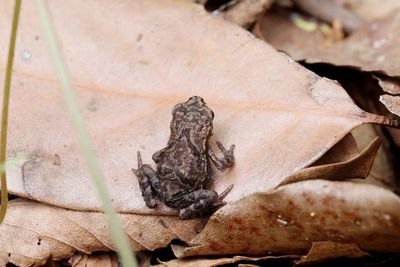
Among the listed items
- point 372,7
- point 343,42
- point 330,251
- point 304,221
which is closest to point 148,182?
point 304,221

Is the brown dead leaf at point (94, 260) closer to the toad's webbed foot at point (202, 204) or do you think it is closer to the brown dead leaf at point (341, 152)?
the toad's webbed foot at point (202, 204)

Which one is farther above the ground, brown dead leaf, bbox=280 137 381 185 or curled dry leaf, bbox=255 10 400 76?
curled dry leaf, bbox=255 10 400 76

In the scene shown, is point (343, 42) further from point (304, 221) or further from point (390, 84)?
point (304, 221)

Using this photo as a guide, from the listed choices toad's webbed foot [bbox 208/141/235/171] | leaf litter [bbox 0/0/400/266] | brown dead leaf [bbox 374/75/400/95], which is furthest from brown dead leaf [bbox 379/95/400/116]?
toad's webbed foot [bbox 208/141/235/171]

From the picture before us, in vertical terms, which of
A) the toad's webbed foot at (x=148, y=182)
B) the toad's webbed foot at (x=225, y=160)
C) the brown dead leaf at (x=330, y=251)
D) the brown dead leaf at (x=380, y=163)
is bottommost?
the brown dead leaf at (x=330, y=251)

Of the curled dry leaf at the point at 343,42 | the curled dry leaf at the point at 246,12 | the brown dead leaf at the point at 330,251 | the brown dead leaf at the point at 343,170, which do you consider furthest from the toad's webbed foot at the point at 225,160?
the curled dry leaf at the point at 246,12

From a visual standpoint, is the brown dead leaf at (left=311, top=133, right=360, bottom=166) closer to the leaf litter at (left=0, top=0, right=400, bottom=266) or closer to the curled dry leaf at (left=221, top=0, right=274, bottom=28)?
the leaf litter at (left=0, top=0, right=400, bottom=266)
